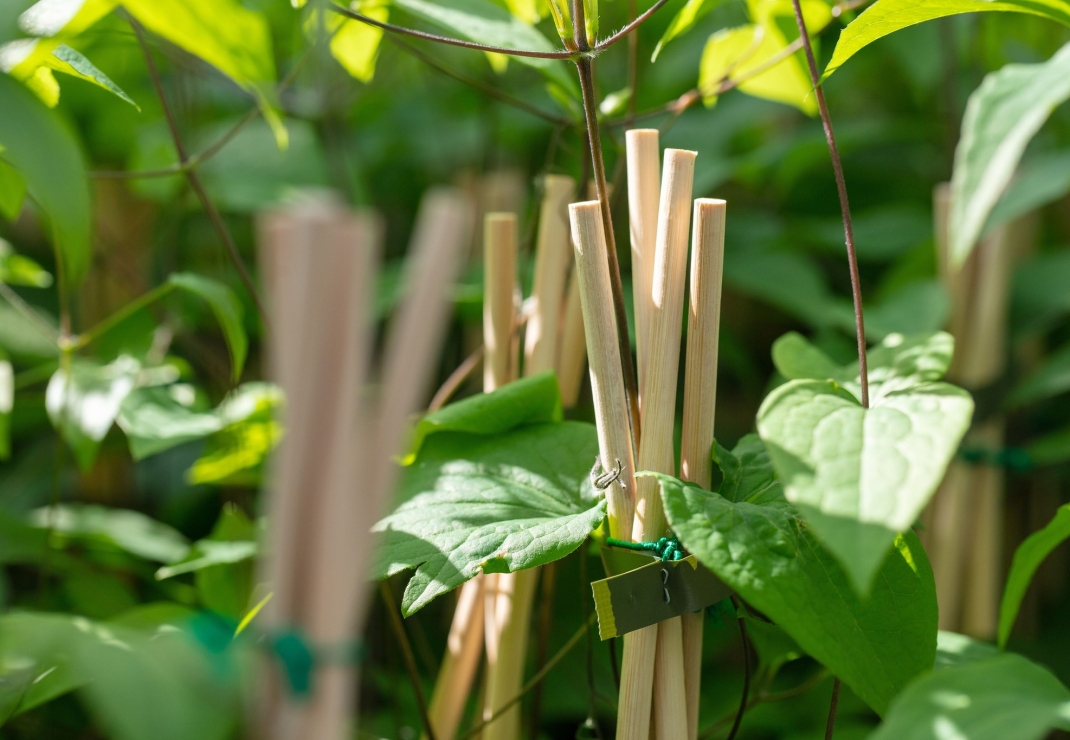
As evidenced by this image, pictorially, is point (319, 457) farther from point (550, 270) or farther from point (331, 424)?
point (550, 270)

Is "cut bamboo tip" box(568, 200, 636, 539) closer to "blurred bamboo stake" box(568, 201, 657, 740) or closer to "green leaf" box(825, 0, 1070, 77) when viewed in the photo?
"blurred bamboo stake" box(568, 201, 657, 740)

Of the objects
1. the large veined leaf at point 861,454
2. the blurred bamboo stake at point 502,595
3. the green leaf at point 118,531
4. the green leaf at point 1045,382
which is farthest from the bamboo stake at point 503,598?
the green leaf at point 1045,382

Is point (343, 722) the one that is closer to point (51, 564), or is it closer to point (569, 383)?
point (569, 383)

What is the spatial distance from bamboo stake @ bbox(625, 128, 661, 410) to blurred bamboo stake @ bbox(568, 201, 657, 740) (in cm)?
2

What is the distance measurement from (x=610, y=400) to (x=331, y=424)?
17cm

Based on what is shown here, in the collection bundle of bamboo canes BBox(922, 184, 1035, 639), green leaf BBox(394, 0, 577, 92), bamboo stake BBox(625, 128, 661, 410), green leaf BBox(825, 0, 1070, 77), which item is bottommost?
bundle of bamboo canes BBox(922, 184, 1035, 639)

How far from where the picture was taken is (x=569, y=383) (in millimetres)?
581

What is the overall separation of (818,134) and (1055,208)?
0.35 m

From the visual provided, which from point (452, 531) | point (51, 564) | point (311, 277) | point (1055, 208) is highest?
point (1055, 208)

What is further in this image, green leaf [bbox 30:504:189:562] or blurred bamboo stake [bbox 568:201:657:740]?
green leaf [bbox 30:504:189:562]

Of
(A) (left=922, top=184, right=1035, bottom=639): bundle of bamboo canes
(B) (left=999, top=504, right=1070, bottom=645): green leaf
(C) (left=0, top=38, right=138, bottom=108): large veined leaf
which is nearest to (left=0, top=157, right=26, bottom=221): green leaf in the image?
(C) (left=0, top=38, right=138, bottom=108): large veined leaf

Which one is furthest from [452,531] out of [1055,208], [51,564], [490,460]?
[1055,208]

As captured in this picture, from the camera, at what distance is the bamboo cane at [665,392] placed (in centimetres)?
39

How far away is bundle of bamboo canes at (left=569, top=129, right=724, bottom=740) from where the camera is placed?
39 centimetres
